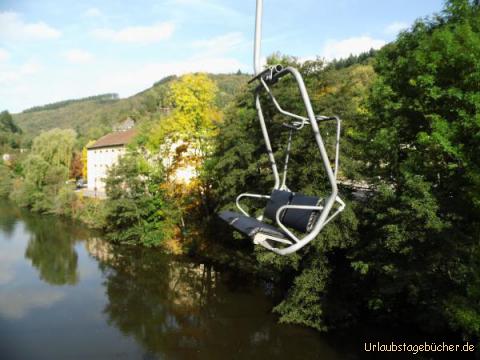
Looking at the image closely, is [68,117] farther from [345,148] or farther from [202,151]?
[345,148]

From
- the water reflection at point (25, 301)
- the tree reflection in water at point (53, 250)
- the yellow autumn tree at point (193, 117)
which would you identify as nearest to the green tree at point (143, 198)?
the yellow autumn tree at point (193, 117)

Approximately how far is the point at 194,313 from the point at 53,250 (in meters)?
13.9

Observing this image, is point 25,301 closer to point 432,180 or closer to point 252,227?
point 252,227

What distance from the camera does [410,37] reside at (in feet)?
41.7

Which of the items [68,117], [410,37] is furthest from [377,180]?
[68,117]

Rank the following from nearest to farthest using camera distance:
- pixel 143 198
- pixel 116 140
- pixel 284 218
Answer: pixel 284 218 < pixel 143 198 < pixel 116 140

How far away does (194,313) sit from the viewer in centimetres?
1422

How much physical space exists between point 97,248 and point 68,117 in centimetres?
14929

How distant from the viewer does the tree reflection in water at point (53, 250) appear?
742 inches

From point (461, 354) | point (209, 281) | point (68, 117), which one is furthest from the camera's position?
point (68, 117)

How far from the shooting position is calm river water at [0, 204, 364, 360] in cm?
1146

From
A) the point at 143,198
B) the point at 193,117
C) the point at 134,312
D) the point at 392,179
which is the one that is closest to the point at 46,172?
the point at 143,198

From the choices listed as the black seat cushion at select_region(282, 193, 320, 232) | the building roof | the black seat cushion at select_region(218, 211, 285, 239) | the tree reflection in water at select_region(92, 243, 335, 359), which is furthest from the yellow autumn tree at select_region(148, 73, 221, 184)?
the building roof

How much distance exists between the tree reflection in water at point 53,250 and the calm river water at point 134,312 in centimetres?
11
